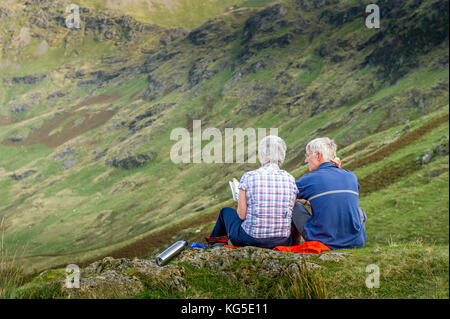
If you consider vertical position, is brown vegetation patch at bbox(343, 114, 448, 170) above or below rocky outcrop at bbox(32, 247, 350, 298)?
above

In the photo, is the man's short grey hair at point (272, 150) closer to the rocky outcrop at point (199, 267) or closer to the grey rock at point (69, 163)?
the rocky outcrop at point (199, 267)

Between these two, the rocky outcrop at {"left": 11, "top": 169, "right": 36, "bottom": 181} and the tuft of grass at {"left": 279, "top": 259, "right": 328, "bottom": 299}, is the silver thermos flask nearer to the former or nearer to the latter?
the tuft of grass at {"left": 279, "top": 259, "right": 328, "bottom": 299}

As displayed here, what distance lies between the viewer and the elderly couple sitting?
7.90 meters

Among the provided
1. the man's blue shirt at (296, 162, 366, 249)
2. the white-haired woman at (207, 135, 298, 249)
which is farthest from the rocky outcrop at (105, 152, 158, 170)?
the man's blue shirt at (296, 162, 366, 249)

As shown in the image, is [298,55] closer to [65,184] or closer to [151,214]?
[151,214]

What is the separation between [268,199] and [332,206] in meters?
1.53

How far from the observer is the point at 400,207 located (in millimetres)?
25000

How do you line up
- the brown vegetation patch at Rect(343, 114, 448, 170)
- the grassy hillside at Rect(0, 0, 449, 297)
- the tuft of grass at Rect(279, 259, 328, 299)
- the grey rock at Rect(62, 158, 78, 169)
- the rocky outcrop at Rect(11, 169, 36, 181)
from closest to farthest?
the tuft of grass at Rect(279, 259, 328, 299), the grassy hillside at Rect(0, 0, 449, 297), the brown vegetation patch at Rect(343, 114, 448, 170), the grey rock at Rect(62, 158, 78, 169), the rocky outcrop at Rect(11, 169, 36, 181)

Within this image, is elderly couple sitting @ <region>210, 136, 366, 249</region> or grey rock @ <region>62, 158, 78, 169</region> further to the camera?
grey rock @ <region>62, 158, 78, 169</region>

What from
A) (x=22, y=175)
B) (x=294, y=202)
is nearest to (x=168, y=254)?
(x=294, y=202)

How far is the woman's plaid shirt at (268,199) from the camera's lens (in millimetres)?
7910

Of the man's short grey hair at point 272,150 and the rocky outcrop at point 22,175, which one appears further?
the rocky outcrop at point 22,175

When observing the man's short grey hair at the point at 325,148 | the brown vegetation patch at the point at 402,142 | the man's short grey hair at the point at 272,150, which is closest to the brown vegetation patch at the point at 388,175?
the brown vegetation patch at the point at 402,142
